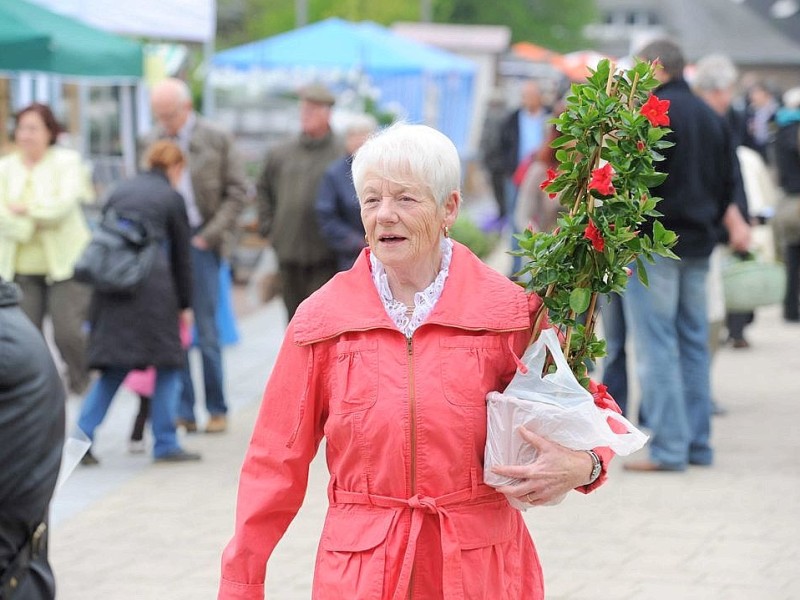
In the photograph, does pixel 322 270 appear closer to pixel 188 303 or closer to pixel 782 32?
pixel 188 303

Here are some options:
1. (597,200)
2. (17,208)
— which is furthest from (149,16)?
(597,200)

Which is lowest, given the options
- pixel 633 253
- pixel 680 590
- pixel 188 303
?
pixel 680 590

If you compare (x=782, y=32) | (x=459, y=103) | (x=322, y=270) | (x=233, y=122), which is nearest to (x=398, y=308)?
(x=322, y=270)

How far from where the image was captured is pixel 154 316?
8.06 metres

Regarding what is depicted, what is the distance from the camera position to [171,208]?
8227mm

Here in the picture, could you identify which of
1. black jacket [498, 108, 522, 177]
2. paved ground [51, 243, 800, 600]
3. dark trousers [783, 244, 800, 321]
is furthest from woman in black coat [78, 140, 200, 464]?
black jacket [498, 108, 522, 177]

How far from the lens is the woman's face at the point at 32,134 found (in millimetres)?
9109

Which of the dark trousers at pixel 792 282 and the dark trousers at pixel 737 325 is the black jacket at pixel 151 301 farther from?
the dark trousers at pixel 792 282

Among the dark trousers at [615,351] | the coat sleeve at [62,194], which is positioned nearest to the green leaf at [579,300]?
the dark trousers at [615,351]

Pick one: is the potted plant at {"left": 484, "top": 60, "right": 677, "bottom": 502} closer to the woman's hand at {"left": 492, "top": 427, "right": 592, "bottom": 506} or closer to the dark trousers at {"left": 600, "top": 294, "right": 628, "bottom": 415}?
the woman's hand at {"left": 492, "top": 427, "right": 592, "bottom": 506}

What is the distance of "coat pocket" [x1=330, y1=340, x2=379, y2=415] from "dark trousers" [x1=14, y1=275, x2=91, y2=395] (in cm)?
633

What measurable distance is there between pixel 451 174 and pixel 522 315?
0.34 meters

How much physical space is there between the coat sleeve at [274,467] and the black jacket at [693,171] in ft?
14.3

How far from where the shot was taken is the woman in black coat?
26.2 feet
